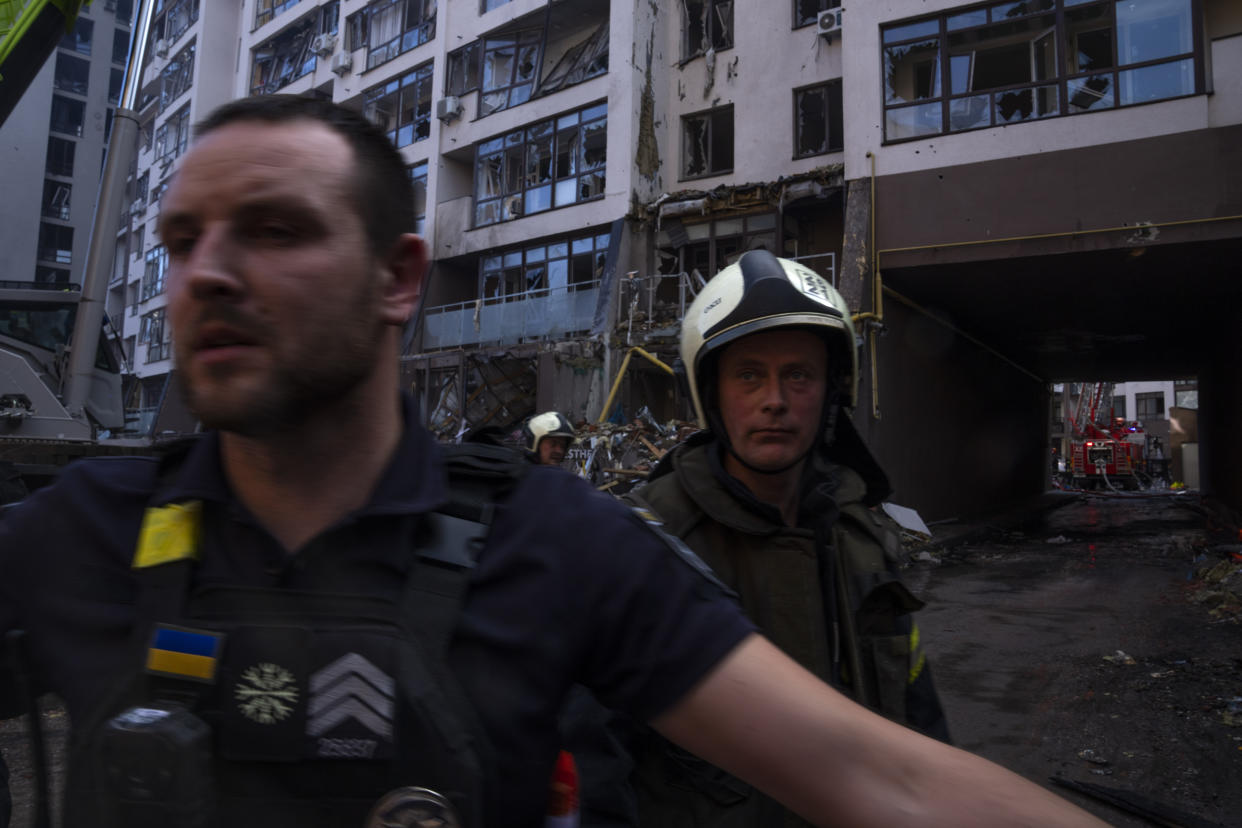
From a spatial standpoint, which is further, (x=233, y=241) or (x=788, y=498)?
(x=788, y=498)

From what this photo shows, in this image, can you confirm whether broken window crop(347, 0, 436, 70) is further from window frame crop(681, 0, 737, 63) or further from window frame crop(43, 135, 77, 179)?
window frame crop(43, 135, 77, 179)

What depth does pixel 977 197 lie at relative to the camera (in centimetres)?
1302

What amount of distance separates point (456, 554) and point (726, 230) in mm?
17770

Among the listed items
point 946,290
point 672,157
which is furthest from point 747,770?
point 672,157

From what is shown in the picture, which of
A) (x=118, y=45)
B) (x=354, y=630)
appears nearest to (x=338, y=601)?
(x=354, y=630)

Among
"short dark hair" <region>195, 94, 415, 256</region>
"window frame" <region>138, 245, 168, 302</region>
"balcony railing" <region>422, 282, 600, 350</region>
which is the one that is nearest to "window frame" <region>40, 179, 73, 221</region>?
"window frame" <region>138, 245, 168, 302</region>

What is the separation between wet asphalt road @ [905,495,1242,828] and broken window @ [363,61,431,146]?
19935 mm

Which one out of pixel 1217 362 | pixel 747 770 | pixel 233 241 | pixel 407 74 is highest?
pixel 407 74

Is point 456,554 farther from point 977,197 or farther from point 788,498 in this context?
point 977,197

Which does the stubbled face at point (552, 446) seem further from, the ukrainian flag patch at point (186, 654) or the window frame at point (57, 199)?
the window frame at point (57, 199)

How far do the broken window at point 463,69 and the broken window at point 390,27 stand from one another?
4.69 feet

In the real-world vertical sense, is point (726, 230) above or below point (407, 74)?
below

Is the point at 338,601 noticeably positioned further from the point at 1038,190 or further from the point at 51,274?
the point at 51,274

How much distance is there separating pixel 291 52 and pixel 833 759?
35.4 meters
